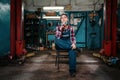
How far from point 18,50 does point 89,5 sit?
303 inches

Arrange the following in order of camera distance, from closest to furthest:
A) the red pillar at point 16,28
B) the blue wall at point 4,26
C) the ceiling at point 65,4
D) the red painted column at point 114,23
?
the red painted column at point 114,23
the red pillar at point 16,28
the blue wall at point 4,26
the ceiling at point 65,4

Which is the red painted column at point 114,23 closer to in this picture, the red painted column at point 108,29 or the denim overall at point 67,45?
the red painted column at point 108,29

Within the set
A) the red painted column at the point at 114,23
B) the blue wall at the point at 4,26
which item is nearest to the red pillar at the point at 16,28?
the blue wall at the point at 4,26

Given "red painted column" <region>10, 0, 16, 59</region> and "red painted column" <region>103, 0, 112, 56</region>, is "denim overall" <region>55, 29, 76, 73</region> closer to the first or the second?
"red painted column" <region>103, 0, 112, 56</region>

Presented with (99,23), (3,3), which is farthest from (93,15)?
(3,3)

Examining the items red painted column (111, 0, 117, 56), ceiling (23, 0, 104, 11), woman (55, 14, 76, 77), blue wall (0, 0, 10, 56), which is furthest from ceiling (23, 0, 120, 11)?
woman (55, 14, 76, 77)

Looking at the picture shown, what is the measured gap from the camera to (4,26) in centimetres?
854

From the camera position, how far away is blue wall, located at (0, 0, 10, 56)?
8289 mm

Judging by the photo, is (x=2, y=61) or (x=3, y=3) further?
(x=3, y=3)

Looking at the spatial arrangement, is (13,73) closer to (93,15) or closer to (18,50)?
(18,50)

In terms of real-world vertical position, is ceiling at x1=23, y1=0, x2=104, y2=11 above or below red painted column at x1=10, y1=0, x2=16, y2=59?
above

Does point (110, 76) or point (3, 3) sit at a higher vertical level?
point (3, 3)

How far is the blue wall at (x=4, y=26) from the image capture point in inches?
326

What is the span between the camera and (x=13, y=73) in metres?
5.58
